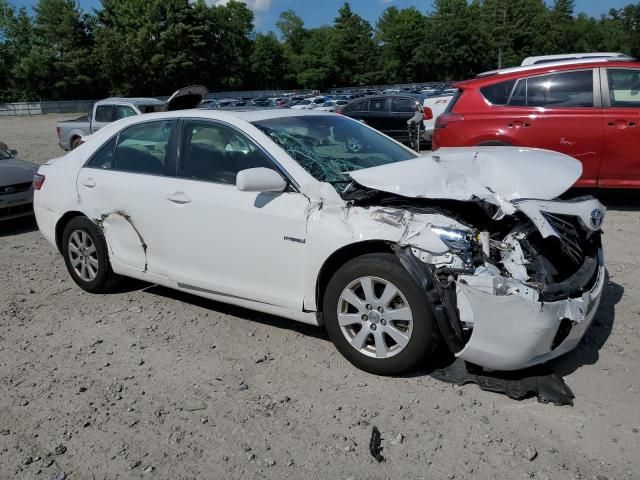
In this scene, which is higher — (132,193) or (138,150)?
(138,150)

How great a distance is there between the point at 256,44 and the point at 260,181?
277ft

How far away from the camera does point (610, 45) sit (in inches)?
3824

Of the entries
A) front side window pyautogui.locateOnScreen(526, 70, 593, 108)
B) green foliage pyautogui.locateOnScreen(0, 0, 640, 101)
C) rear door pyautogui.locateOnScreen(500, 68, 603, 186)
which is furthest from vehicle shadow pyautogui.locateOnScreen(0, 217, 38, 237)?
green foliage pyautogui.locateOnScreen(0, 0, 640, 101)

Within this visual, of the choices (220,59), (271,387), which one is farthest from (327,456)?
(220,59)

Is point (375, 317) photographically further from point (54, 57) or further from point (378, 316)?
point (54, 57)

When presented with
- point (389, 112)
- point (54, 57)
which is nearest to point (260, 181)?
point (389, 112)

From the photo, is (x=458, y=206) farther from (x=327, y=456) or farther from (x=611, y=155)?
(x=611, y=155)

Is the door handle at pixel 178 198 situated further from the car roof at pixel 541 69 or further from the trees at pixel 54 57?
the trees at pixel 54 57

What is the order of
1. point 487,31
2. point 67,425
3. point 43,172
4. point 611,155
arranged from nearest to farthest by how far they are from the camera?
1. point 67,425
2. point 43,172
3. point 611,155
4. point 487,31

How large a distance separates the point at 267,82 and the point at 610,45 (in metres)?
58.2

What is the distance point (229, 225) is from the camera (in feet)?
13.2

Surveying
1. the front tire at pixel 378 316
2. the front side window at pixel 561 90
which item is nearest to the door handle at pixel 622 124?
the front side window at pixel 561 90

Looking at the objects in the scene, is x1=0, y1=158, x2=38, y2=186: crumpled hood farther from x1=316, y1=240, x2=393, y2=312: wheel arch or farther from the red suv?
x1=316, y1=240, x2=393, y2=312: wheel arch

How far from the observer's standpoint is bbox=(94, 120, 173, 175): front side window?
15.0ft
